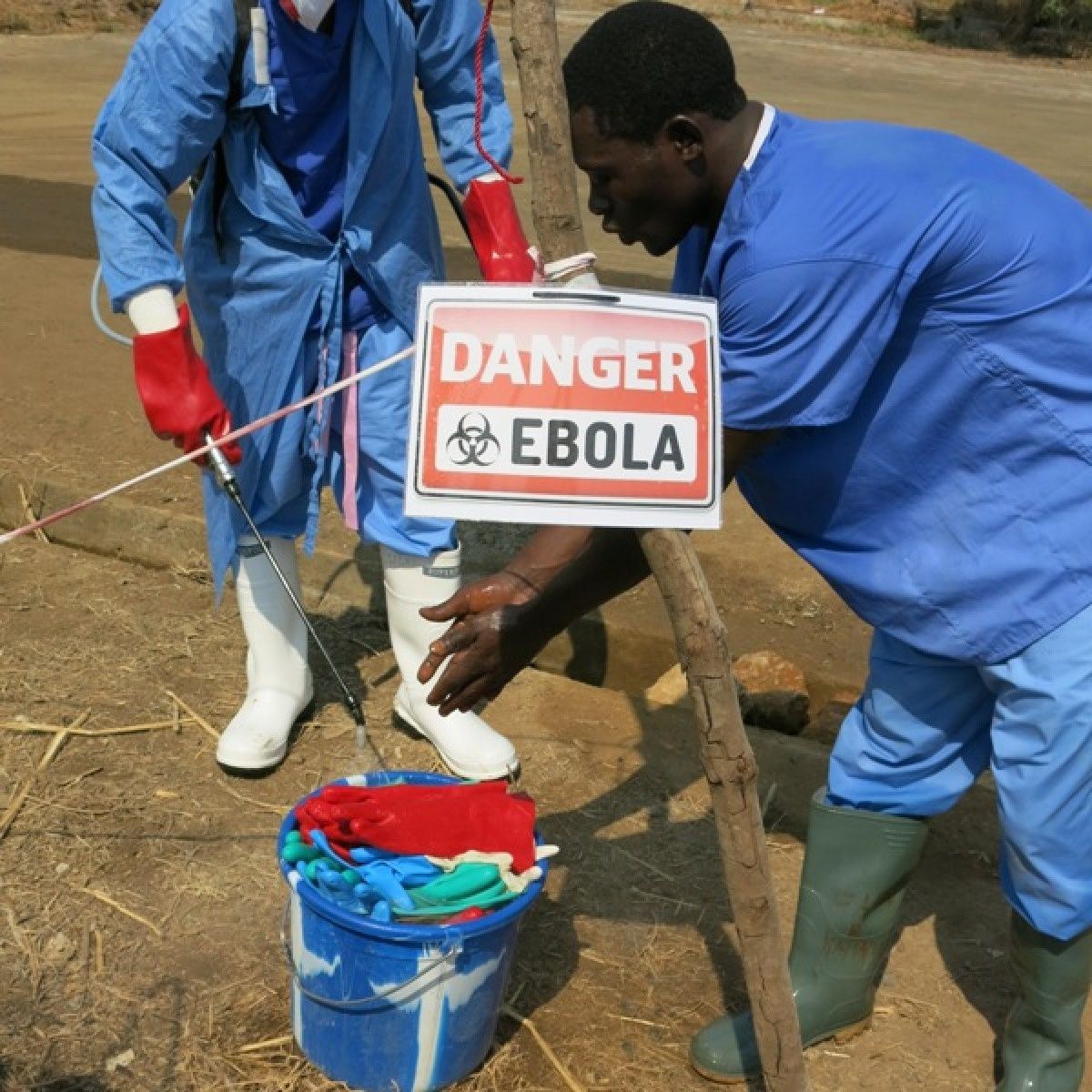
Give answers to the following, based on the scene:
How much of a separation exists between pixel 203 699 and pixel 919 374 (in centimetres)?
229

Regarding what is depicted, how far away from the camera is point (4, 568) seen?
455 centimetres

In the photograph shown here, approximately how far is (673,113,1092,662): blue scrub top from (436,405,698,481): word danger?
0.23 metres

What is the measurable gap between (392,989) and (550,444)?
3.42ft

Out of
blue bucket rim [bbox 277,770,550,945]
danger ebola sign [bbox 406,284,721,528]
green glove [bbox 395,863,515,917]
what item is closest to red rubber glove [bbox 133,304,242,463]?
blue bucket rim [bbox 277,770,550,945]

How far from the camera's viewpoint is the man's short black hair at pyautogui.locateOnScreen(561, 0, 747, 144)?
85.4 inches

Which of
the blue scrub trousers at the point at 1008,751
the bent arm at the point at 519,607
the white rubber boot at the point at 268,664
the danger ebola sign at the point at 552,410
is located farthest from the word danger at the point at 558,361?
the white rubber boot at the point at 268,664

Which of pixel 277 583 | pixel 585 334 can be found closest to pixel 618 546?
pixel 585 334

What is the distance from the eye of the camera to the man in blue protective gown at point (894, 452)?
7.13 ft

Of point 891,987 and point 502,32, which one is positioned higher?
point 891,987

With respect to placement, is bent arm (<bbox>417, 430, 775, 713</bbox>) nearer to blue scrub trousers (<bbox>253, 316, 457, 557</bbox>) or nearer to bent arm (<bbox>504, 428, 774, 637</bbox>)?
bent arm (<bbox>504, 428, 774, 637</bbox>)

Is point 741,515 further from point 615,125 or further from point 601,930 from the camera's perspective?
point 615,125

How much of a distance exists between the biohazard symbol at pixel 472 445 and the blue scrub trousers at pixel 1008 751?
0.97 meters

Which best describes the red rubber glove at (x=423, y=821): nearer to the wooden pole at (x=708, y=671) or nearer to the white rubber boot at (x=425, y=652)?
the wooden pole at (x=708, y=671)

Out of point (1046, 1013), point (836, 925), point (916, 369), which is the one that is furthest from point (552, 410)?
point (1046, 1013)
